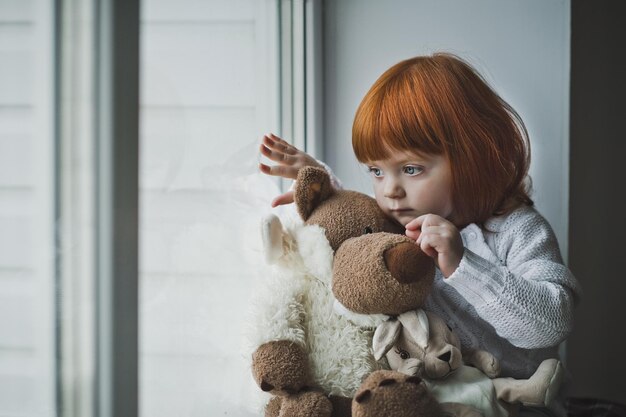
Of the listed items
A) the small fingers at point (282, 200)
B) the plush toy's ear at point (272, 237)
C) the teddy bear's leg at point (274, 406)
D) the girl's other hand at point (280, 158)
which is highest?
the girl's other hand at point (280, 158)

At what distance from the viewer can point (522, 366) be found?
3.12ft

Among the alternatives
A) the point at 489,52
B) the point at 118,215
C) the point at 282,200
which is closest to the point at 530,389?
the point at 282,200

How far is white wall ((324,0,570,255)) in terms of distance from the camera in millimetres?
1515

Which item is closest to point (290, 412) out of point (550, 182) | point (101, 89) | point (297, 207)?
point (297, 207)

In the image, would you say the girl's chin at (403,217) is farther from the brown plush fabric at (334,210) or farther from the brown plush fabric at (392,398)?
the brown plush fabric at (392,398)

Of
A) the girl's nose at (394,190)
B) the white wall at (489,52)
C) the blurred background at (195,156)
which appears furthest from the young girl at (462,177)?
the white wall at (489,52)

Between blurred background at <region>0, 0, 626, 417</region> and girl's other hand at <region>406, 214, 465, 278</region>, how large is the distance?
0.24 meters

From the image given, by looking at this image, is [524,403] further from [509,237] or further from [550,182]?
[550,182]

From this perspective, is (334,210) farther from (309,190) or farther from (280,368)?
(280,368)

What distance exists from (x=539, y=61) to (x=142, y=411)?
1264 mm

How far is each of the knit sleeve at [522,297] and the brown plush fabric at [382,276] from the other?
8 cm

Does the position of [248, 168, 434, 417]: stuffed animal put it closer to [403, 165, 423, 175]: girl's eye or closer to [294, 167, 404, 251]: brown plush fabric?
[294, 167, 404, 251]: brown plush fabric

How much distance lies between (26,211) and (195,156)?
0.33 m

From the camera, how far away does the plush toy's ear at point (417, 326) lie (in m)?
0.75
